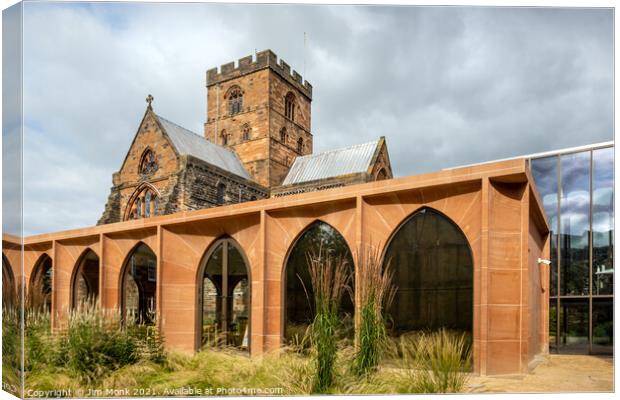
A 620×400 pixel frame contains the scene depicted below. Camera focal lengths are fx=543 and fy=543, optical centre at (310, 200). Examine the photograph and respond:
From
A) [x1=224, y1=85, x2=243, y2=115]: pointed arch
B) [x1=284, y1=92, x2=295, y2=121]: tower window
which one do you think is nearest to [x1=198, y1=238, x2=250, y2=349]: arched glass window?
[x1=284, y1=92, x2=295, y2=121]: tower window

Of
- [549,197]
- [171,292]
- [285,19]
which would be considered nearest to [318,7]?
[285,19]

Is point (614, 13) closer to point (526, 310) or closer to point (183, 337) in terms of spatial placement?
point (526, 310)

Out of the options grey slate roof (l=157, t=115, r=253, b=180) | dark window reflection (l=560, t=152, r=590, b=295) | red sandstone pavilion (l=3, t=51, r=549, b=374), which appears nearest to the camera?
red sandstone pavilion (l=3, t=51, r=549, b=374)

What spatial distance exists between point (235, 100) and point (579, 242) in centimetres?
2250

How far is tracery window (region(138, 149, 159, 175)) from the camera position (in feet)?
79.4

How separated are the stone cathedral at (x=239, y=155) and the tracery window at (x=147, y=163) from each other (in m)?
0.04

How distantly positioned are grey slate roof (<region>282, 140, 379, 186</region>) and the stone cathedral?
0.06 metres

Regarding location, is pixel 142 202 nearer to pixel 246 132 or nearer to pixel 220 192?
pixel 220 192

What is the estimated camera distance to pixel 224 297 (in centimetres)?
1024

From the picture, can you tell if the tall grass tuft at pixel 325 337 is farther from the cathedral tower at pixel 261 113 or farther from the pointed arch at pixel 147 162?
the cathedral tower at pixel 261 113

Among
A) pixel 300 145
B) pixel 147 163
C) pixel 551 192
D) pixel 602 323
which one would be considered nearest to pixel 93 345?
pixel 602 323

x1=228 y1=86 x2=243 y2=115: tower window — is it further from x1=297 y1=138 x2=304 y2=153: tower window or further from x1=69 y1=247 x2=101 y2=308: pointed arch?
x1=69 y1=247 x2=101 y2=308: pointed arch

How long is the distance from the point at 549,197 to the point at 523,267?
8.96 metres

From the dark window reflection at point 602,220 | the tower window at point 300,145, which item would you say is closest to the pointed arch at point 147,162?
the tower window at point 300,145
